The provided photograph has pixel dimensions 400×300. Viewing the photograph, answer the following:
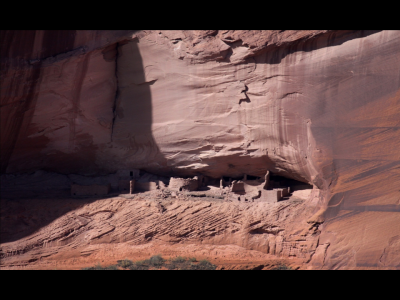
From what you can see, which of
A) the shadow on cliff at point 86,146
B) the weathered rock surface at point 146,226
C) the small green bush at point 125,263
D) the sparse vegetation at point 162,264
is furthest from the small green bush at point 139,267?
the shadow on cliff at point 86,146

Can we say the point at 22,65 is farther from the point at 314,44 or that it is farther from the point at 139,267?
the point at 314,44

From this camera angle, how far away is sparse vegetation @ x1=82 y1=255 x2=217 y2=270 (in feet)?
38.8

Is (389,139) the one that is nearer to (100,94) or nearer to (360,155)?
(360,155)

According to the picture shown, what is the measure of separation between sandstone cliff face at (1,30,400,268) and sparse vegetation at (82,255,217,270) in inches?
111

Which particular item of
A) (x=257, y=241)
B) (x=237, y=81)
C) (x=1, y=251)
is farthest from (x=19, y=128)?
(x=257, y=241)

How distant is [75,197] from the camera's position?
Result: 46.0 feet

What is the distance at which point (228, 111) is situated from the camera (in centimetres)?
1330

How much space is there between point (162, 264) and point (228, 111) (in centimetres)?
428

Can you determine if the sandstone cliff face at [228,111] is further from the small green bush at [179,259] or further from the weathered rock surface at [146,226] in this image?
the small green bush at [179,259]

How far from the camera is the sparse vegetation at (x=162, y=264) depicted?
38.8 feet

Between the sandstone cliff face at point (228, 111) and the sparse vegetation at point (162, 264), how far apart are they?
111 inches

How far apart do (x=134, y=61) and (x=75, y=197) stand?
410 centimetres

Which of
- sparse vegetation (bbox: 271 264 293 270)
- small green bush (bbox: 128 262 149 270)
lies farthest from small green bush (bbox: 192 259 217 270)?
sparse vegetation (bbox: 271 264 293 270)

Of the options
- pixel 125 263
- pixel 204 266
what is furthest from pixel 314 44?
pixel 125 263
